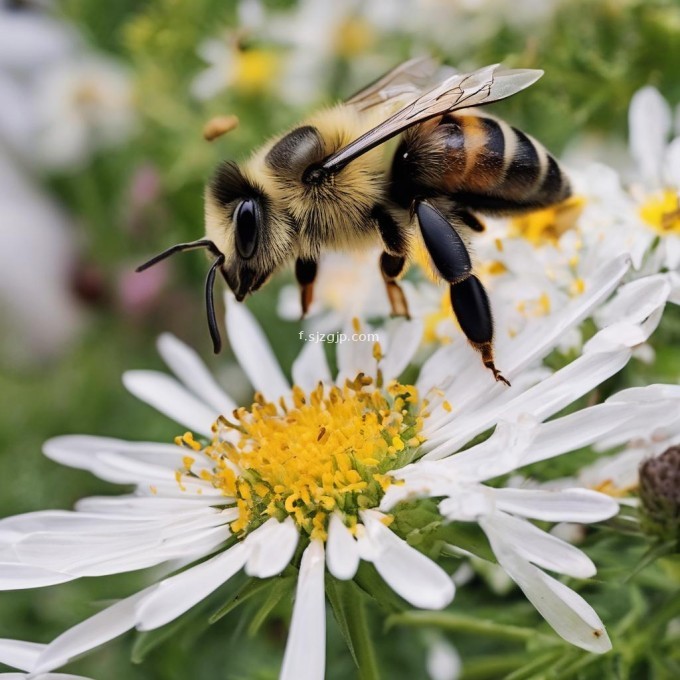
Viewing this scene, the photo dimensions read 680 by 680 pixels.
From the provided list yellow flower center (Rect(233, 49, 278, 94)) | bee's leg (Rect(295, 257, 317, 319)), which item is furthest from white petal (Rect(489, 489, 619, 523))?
yellow flower center (Rect(233, 49, 278, 94))

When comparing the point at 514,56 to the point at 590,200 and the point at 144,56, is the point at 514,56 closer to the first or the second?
the point at 590,200

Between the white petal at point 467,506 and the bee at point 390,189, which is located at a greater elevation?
the bee at point 390,189

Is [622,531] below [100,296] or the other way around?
below

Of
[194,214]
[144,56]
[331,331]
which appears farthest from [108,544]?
[144,56]

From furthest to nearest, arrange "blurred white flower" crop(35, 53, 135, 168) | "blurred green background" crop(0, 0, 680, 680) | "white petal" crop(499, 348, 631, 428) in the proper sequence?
1. "blurred white flower" crop(35, 53, 135, 168)
2. "blurred green background" crop(0, 0, 680, 680)
3. "white petal" crop(499, 348, 631, 428)

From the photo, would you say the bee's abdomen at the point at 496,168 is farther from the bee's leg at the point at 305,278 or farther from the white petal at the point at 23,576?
the white petal at the point at 23,576

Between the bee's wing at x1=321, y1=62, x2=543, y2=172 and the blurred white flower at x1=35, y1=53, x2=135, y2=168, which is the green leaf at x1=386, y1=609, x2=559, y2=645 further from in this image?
the blurred white flower at x1=35, y1=53, x2=135, y2=168

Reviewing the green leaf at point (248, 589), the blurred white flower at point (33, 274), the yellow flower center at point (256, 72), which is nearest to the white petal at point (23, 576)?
the green leaf at point (248, 589)
